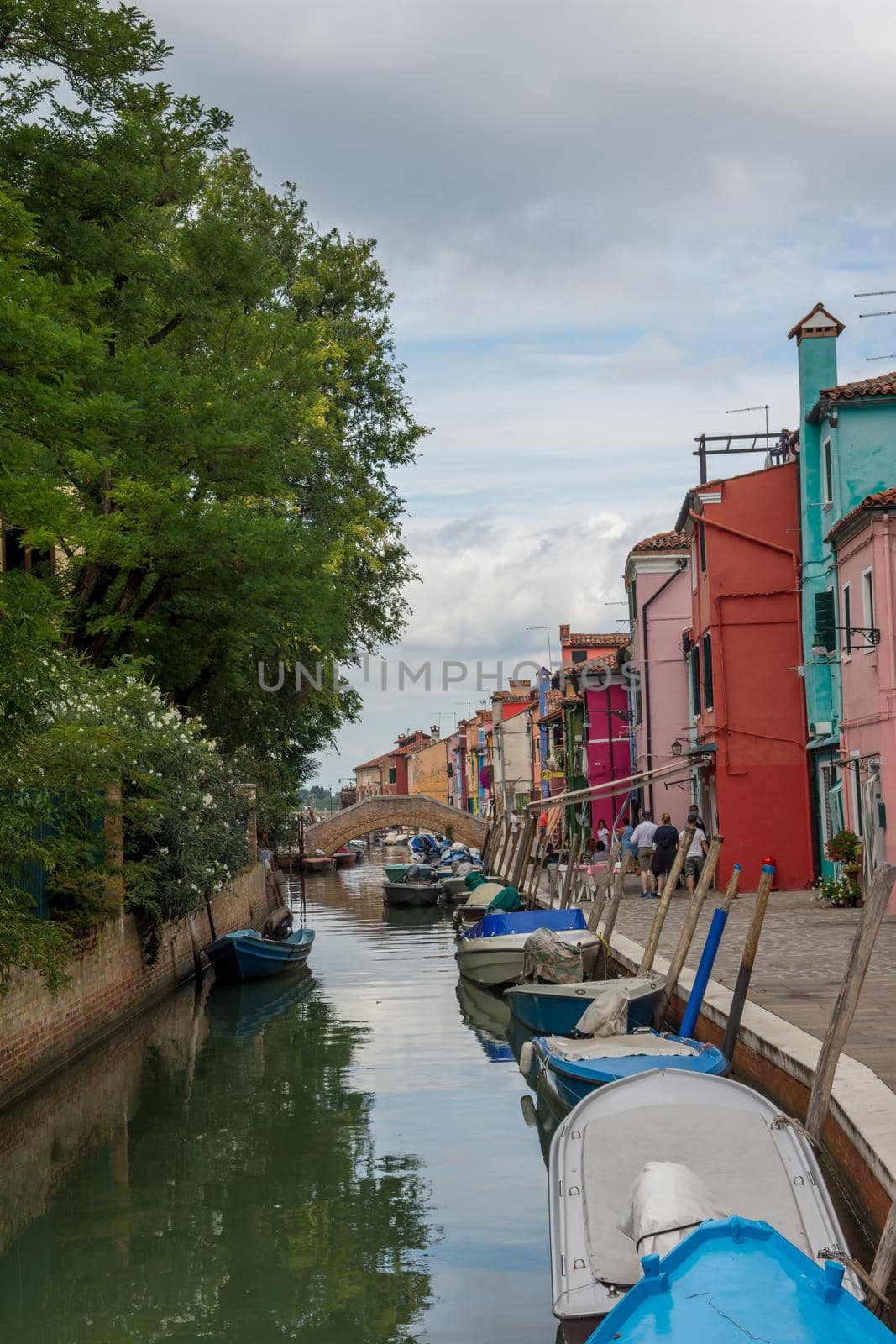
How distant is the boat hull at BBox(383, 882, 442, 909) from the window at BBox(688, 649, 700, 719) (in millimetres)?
11820

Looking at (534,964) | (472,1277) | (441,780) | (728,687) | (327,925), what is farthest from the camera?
(441,780)

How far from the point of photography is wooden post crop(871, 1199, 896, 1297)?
5.85 meters

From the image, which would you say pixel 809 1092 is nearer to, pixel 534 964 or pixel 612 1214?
pixel 612 1214

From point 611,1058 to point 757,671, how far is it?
1598cm

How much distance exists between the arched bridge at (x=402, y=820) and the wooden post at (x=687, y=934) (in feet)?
142

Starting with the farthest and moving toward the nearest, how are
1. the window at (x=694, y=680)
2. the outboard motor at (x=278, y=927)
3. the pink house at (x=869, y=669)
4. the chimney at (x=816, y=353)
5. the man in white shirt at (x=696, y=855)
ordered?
1. the window at (x=694, y=680)
2. the outboard motor at (x=278, y=927)
3. the man in white shirt at (x=696, y=855)
4. the chimney at (x=816, y=353)
5. the pink house at (x=869, y=669)

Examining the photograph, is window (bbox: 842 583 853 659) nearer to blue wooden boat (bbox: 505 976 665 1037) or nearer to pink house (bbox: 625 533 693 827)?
blue wooden boat (bbox: 505 976 665 1037)

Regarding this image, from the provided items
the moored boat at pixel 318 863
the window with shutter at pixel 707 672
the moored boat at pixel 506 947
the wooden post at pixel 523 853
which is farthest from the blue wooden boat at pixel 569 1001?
the moored boat at pixel 318 863

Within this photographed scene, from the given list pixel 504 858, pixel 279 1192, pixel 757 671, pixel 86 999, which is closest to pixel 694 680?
pixel 757 671

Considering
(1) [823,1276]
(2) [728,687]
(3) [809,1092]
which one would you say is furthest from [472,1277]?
(2) [728,687]

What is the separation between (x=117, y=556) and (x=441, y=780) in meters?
105

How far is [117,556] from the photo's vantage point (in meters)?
15.6

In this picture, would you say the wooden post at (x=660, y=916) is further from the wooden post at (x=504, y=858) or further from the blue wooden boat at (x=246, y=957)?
the wooden post at (x=504, y=858)

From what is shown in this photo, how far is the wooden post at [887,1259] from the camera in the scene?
585cm
